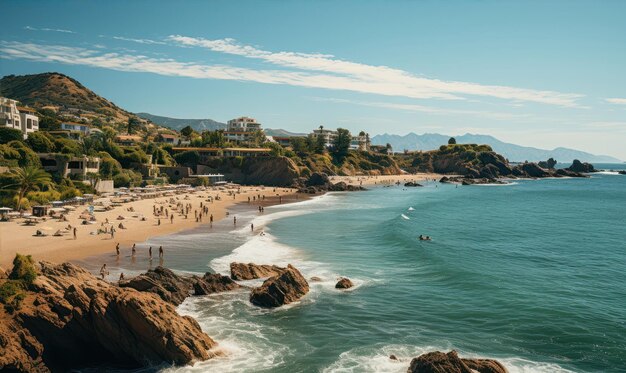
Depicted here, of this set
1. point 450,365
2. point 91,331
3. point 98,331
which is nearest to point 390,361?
point 450,365

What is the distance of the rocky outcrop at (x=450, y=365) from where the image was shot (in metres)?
18.6

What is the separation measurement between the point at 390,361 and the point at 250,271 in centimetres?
1544

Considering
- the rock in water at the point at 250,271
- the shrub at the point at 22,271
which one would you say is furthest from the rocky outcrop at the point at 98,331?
the rock in water at the point at 250,271

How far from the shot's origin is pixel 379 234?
54812 millimetres

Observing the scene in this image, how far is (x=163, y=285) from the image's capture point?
28.5 metres

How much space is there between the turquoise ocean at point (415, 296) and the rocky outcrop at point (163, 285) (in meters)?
0.76

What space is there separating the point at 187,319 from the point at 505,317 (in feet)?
58.3

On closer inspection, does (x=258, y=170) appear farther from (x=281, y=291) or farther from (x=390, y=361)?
(x=390, y=361)

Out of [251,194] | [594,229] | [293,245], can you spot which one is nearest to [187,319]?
[293,245]

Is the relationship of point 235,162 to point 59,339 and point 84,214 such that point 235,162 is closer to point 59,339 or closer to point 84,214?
point 84,214

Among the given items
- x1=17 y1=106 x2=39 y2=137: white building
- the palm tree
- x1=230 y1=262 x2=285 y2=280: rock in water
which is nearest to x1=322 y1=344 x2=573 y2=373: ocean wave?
x1=230 y1=262 x2=285 y2=280: rock in water

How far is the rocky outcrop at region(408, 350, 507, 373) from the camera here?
61.0 feet

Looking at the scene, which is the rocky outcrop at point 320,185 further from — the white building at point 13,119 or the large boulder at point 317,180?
the white building at point 13,119

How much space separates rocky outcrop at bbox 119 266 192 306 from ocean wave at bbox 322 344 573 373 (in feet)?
36.7
